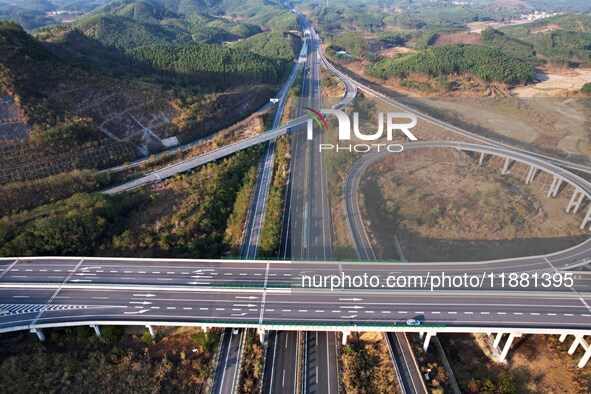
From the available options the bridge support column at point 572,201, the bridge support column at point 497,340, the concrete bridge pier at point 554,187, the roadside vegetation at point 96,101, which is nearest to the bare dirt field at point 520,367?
the bridge support column at point 497,340

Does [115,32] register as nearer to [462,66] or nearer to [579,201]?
[462,66]

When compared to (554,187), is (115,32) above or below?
above

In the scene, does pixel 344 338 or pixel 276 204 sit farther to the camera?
pixel 276 204

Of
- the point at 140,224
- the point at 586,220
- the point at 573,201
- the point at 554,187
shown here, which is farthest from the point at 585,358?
the point at 140,224

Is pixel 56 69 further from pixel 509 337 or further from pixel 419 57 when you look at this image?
pixel 419 57

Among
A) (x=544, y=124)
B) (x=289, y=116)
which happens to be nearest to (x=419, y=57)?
(x=544, y=124)

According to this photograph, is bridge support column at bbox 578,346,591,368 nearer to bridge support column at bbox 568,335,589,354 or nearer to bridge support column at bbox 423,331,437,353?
bridge support column at bbox 568,335,589,354

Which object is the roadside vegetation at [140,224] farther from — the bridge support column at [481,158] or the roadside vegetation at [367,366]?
the bridge support column at [481,158]
